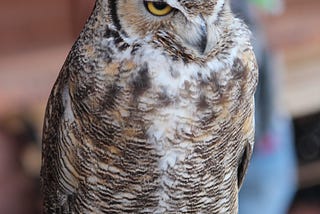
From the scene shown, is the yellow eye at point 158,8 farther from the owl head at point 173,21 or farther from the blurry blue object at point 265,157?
the blurry blue object at point 265,157

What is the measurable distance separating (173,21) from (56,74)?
1.82 meters

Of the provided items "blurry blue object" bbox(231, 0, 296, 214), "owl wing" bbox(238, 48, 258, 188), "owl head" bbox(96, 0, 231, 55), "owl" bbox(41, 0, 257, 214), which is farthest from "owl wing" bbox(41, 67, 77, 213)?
"blurry blue object" bbox(231, 0, 296, 214)

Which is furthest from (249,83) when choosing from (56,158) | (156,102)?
(56,158)

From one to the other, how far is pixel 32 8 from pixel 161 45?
1.90m

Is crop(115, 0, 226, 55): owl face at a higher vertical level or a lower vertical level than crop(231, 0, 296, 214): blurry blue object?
higher

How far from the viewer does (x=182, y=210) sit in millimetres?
1435

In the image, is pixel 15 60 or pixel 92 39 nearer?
pixel 92 39

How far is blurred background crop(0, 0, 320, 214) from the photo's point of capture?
8.64 feet

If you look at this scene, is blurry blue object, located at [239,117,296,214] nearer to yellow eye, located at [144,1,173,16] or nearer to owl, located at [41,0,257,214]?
owl, located at [41,0,257,214]

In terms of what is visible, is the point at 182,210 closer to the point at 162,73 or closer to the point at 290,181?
the point at 162,73

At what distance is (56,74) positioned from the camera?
3055mm

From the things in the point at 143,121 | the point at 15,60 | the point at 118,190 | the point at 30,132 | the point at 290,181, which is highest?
the point at 143,121

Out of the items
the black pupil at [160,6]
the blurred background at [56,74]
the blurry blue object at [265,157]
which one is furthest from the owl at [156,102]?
the blurry blue object at [265,157]

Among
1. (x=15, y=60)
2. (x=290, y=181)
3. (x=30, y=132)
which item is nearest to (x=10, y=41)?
(x=15, y=60)
